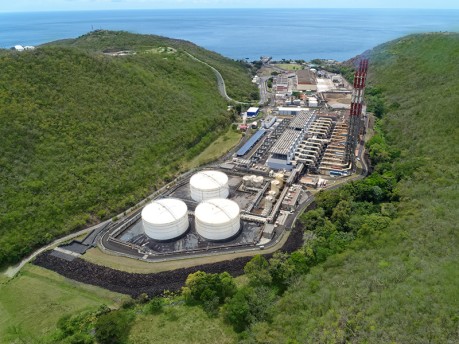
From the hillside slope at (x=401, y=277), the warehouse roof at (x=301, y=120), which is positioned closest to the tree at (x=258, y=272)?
the hillside slope at (x=401, y=277)

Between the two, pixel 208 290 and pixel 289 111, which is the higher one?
pixel 289 111

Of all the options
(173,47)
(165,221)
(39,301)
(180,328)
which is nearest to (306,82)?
(173,47)

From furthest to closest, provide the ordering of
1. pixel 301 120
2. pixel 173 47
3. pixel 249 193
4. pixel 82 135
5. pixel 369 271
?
pixel 173 47 < pixel 301 120 < pixel 82 135 < pixel 249 193 < pixel 369 271

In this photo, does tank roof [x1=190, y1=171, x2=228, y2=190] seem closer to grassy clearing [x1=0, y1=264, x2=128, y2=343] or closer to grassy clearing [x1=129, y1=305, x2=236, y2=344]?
grassy clearing [x1=0, y1=264, x2=128, y2=343]

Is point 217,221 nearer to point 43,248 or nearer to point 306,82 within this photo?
point 43,248

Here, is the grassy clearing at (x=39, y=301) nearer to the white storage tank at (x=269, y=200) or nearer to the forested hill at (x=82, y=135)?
the forested hill at (x=82, y=135)

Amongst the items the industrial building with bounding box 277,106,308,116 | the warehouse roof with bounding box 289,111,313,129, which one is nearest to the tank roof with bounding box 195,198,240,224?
the warehouse roof with bounding box 289,111,313,129
